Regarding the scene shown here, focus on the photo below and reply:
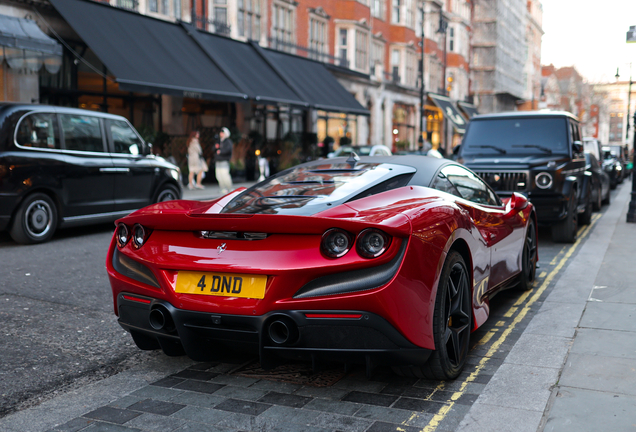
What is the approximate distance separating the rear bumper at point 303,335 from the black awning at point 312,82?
867 inches

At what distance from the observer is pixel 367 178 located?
4.31 meters

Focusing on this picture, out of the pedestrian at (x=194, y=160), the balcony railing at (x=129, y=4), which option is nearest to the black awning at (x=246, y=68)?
the balcony railing at (x=129, y=4)

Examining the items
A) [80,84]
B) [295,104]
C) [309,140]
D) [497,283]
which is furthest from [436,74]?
[497,283]

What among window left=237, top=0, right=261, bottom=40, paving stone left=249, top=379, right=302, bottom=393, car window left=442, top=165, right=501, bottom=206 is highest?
window left=237, top=0, right=261, bottom=40

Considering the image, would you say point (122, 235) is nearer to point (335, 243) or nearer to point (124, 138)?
point (335, 243)

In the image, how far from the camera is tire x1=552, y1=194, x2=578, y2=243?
956 centimetres

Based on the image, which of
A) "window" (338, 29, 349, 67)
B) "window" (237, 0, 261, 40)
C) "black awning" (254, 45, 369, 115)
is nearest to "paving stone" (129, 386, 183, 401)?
"black awning" (254, 45, 369, 115)

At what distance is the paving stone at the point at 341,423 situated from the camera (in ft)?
10.5

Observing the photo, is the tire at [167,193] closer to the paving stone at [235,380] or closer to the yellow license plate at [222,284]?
the paving stone at [235,380]

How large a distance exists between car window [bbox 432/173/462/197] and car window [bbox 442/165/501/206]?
0.17ft

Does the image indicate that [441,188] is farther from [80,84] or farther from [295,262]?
[80,84]

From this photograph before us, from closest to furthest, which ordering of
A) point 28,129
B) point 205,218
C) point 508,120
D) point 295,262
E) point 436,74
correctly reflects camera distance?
point 295,262 → point 205,218 → point 28,129 → point 508,120 → point 436,74

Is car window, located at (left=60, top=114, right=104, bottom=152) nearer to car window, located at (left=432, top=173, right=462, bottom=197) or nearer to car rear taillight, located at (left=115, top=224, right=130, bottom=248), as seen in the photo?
car rear taillight, located at (left=115, top=224, right=130, bottom=248)

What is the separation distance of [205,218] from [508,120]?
8.10 m
